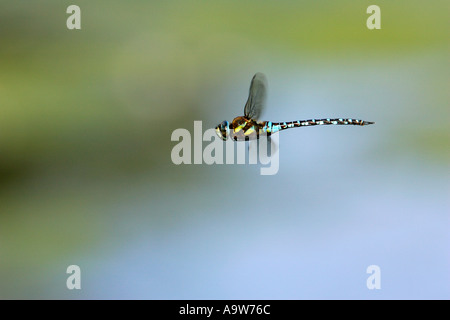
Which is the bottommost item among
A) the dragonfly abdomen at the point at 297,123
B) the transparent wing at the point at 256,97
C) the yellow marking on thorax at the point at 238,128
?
the yellow marking on thorax at the point at 238,128

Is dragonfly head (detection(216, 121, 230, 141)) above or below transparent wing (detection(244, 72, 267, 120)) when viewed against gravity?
below

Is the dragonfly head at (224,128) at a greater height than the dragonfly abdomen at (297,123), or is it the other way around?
the dragonfly abdomen at (297,123)

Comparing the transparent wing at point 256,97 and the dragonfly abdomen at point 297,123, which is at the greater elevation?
the transparent wing at point 256,97

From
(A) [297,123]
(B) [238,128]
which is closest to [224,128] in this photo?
(B) [238,128]

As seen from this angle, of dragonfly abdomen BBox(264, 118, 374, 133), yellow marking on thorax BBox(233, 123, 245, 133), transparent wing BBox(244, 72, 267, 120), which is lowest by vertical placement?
yellow marking on thorax BBox(233, 123, 245, 133)

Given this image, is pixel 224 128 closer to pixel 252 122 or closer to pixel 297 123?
pixel 252 122

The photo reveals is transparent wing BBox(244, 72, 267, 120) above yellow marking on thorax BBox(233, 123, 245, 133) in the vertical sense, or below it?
above

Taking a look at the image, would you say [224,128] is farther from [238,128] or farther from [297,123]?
[297,123]

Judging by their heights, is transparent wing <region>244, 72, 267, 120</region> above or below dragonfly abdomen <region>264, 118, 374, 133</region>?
above
